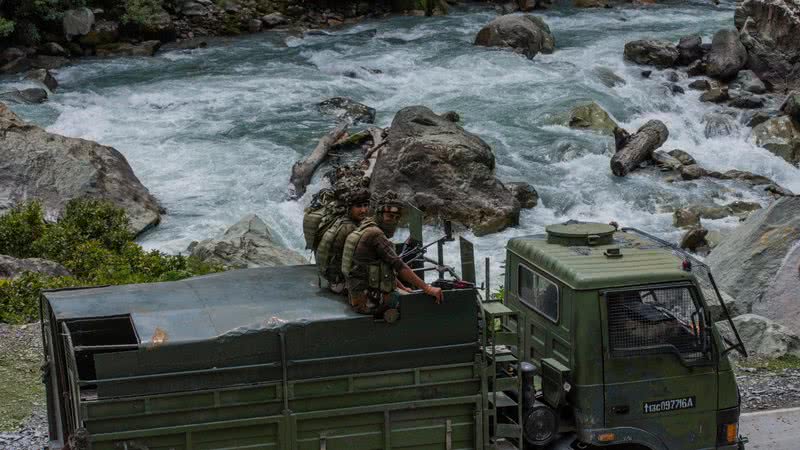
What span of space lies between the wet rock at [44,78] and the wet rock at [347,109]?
315 inches

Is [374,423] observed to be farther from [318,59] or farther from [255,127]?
[318,59]

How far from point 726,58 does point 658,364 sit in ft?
84.3

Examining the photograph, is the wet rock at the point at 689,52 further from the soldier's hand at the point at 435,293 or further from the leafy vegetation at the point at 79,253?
the soldier's hand at the point at 435,293

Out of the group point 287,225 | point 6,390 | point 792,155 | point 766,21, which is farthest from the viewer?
point 766,21

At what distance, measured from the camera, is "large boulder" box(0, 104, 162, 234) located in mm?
23125

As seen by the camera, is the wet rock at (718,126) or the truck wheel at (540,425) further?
the wet rock at (718,126)

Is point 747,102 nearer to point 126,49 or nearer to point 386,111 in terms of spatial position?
point 386,111

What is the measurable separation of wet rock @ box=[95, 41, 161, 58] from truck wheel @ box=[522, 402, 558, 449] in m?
29.3

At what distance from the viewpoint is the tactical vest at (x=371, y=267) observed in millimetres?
9680

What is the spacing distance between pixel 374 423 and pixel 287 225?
49.4ft

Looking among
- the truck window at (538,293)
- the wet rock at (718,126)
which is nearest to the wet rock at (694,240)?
the wet rock at (718,126)

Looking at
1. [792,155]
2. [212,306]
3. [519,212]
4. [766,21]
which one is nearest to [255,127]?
[519,212]

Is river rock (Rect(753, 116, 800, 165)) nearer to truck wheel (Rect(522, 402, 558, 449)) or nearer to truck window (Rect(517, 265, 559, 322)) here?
truck window (Rect(517, 265, 559, 322))

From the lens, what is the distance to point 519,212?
24.8 metres
